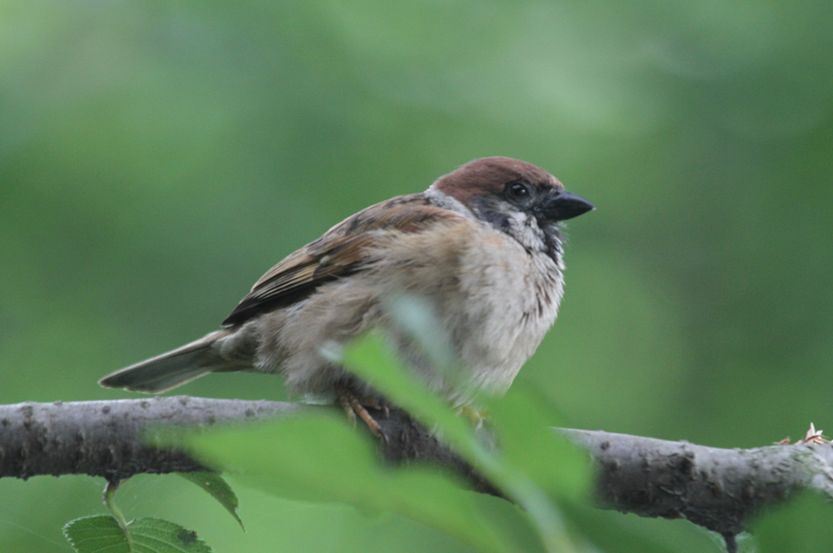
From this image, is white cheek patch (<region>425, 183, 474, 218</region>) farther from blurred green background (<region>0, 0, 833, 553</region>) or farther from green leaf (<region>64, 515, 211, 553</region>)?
green leaf (<region>64, 515, 211, 553</region>)

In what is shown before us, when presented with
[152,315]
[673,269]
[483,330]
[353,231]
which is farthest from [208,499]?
[673,269]

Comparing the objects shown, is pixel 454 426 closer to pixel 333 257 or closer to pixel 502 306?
pixel 502 306

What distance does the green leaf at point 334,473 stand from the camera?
56cm

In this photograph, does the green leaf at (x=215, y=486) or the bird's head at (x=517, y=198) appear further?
the bird's head at (x=517, y=198)

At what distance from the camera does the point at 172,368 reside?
11.4ft

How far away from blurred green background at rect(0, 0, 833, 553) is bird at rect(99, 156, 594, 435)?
71 centimetres

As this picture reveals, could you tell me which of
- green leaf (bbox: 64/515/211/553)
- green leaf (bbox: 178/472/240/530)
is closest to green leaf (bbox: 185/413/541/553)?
green leaf (bbox: 64/515/211/553)

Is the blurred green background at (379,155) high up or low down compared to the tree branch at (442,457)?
up

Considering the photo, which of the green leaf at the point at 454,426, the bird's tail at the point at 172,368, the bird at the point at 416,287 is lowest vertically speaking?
the green leaf at the point at 454,426

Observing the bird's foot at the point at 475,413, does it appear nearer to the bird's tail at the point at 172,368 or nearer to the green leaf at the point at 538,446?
the green leaf at the point at 538,446

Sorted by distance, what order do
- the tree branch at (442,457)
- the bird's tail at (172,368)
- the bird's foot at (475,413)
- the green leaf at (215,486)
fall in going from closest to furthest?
the bird's foot at (475,413) < the green leaf at (215,486) < the tree branch at (442,457) < the bird's tail at (172,368)

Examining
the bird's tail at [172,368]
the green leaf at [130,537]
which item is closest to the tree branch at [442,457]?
the green leaf at [130,537]

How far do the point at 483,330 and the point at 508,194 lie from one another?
91cm

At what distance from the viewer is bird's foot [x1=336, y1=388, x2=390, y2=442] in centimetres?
240
